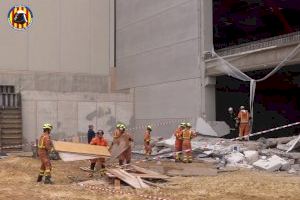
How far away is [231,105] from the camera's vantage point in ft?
108

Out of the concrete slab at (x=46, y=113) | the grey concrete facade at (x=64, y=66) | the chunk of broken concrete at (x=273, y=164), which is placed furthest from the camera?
the grey concrete facade at (x=64, y=66)

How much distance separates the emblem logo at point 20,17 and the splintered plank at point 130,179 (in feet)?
65.8

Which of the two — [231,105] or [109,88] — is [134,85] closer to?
[109,88]

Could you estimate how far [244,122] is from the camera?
2188 cm

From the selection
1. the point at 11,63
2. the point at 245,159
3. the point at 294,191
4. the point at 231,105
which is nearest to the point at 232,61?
the point at 245,159

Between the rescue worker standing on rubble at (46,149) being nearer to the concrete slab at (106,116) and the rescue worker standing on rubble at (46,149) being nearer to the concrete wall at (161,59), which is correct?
the concrete wall at (161,59)

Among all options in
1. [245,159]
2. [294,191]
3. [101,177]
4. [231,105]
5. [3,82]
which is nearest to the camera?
[294,191]

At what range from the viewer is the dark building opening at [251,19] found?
1217 inches

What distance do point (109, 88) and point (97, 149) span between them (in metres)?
19.8

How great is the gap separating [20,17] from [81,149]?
756 inches

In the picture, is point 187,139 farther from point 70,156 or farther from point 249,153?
point 70,156

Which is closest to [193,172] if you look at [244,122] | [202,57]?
[244,122]

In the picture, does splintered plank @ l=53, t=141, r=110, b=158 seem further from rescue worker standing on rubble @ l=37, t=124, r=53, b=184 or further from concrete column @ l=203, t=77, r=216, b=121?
concrete column @ l=203, t=77, r=216, b=121

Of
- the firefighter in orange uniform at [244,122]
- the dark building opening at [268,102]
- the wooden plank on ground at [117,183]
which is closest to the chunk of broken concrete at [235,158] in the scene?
the firefighter in orange uniform at [244,122]
